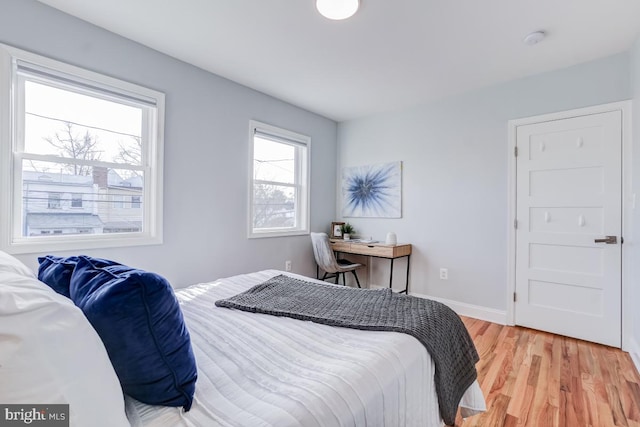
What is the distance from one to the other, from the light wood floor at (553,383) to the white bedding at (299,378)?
47cm

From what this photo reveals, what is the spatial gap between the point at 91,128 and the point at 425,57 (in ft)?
8.98

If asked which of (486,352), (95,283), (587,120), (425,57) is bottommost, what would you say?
(486,352)

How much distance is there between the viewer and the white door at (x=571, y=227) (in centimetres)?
246

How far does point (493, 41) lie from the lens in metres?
2.27

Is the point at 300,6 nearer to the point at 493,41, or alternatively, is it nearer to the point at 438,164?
the point at 493,41

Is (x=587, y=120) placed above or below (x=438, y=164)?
above

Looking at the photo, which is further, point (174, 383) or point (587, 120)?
point (587, 120)

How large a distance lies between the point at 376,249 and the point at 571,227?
5.92 ft

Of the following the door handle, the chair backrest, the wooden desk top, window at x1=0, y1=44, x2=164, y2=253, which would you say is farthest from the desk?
window at x1=0, y1=44, x2=164, y2=253

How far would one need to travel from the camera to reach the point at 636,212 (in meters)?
2.21

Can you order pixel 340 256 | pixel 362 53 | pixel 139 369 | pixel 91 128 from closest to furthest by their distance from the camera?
1. pixel 139 369
2. pixel 91 128
3. pixel 362 53
4. pixel 340 256

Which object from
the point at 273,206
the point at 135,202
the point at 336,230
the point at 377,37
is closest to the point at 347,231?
the point at 336,230

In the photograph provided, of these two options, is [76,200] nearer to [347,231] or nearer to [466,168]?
[347,231]

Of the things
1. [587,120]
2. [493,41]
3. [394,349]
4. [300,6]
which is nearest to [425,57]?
[493,41]
